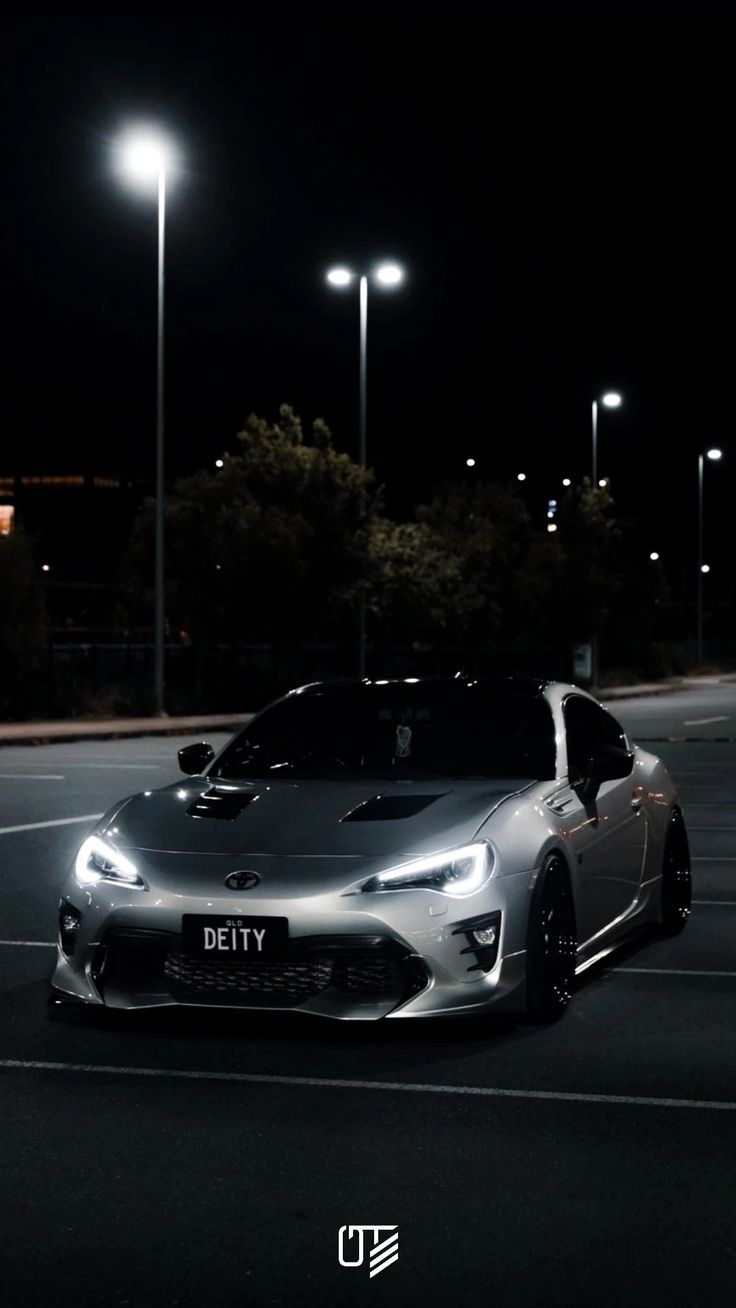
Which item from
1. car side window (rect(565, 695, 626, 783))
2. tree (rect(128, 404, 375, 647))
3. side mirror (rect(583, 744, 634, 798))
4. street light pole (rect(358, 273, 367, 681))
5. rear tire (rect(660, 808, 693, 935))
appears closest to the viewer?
side mirror (rect(583, 744, 634, 798))

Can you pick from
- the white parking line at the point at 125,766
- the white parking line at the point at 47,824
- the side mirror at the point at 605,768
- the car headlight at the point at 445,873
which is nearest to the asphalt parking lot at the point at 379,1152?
the car headlight at the point at 445,873

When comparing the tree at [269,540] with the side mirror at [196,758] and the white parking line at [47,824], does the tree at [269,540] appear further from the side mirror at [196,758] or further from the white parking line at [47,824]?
the side mirror at [196,758]

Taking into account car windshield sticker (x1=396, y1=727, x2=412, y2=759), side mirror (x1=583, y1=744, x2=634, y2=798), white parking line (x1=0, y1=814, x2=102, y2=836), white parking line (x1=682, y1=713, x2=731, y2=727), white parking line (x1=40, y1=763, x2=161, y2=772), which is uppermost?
car windshield sticker (x1=396, y1=727, x2=412, y2=759)

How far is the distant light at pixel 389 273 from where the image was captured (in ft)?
142

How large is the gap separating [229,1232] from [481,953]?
7.92 ft

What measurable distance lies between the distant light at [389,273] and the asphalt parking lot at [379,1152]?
115 feet

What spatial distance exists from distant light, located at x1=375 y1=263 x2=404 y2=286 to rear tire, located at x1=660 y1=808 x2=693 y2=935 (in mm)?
33940

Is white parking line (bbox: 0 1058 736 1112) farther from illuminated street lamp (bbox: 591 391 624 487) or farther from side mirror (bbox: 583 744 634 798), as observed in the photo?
illuminated street lamp (bbox: 591 391 624 487)

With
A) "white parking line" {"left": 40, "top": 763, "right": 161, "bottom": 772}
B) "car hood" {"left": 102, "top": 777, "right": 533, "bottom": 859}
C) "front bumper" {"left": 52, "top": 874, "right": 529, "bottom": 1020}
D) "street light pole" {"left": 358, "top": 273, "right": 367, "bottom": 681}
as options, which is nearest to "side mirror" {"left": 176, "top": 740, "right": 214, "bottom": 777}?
"car hood" {"left": 102, "top": 777, "right": 533, "bottom": 859}

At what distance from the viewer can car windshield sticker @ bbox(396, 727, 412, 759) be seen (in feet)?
30.2

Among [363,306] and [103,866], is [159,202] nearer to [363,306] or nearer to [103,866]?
[363,306]

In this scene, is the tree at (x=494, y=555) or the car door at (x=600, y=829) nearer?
the car door at (x=600, y=829)

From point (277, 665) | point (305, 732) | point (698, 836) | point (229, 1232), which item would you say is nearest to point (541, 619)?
point (277, 665)

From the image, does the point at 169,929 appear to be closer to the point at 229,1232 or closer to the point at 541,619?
the point at 229,1232
